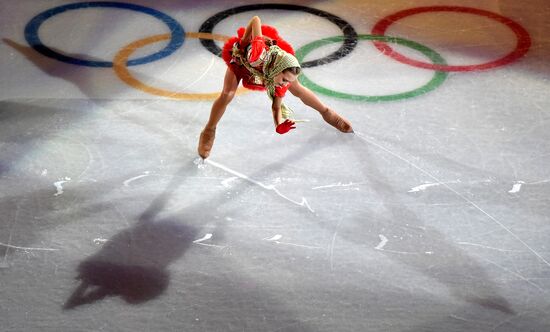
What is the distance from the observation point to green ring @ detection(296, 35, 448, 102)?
14.0 feet

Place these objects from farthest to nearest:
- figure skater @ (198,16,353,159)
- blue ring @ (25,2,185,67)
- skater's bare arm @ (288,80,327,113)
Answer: blue ring @ (25,2,185,67), skater's bare arm @ (288,80,327,113), figure skater @ (198,16,353,159)

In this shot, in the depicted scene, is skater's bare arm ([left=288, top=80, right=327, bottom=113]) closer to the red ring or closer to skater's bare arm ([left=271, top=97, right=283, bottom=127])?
skater's bare arm ([left=271, top=97, right=283, bottom=127])

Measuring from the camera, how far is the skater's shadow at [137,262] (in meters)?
2.85

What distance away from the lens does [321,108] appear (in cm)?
381

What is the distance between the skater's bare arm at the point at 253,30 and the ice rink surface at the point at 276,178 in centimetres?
63

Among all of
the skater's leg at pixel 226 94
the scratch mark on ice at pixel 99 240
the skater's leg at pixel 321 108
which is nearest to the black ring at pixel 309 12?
the skater's leg at pixel 321 108

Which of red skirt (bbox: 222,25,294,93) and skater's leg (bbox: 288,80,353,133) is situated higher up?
red skirt (bbox: 222,25,294,93)

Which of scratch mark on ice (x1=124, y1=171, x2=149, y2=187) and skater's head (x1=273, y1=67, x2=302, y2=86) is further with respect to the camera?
scratch mark on ice (x1=124, y1=171, x2=149, y2=187)

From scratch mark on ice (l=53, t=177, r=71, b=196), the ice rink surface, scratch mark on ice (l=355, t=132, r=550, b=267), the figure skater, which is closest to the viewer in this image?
the ice rink surface

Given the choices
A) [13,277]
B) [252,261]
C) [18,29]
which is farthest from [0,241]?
[18,29]

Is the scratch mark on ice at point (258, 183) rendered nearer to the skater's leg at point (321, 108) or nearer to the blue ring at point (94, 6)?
the skater's leg at point (321, 108)

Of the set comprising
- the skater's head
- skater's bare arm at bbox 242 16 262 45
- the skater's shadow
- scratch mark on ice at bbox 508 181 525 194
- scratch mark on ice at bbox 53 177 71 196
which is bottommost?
the skater's shadow

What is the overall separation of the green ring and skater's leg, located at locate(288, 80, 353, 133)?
1.30 feet

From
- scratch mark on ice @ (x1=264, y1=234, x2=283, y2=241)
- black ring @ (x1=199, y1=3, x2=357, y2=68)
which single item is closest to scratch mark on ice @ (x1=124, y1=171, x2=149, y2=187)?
scratch mark on ice @ (x1=264, y1=234, x2=283, y2=241)
